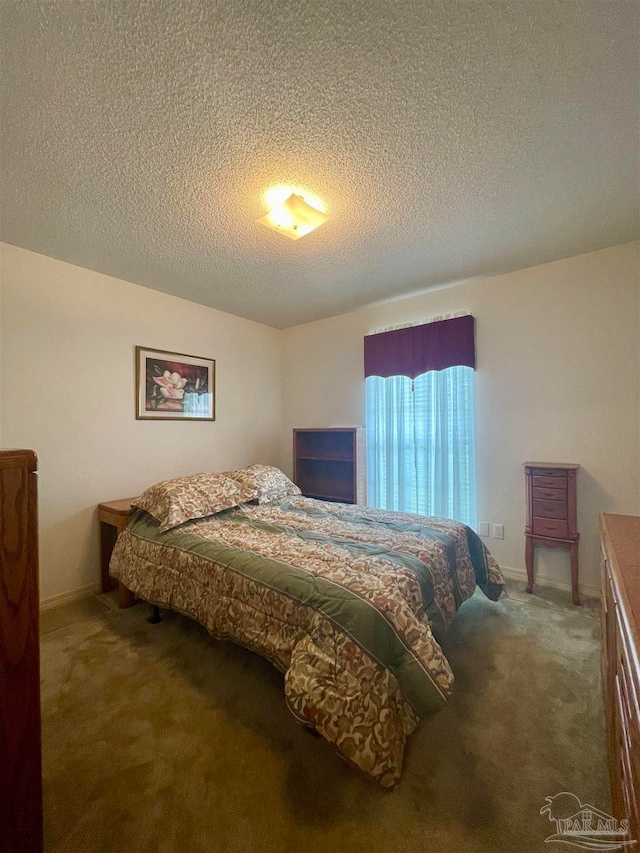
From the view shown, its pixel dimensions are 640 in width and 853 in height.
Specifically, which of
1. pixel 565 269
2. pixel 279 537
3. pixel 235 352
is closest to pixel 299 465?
pixel 235 352

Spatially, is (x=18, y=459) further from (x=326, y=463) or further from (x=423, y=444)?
(x=326, y=463)

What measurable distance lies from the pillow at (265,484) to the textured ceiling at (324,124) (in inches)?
70.9

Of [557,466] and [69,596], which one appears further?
[69,596]

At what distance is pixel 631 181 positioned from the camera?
1.67m

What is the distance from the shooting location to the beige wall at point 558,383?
227cm

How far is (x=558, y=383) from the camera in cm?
249

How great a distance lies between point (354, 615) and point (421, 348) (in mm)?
2499

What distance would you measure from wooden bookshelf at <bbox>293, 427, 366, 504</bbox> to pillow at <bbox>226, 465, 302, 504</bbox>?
711 millimetres

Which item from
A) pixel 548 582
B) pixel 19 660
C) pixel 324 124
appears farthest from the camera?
pixel 548 582

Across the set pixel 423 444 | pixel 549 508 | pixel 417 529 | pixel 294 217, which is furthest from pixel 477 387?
pixel 294 217

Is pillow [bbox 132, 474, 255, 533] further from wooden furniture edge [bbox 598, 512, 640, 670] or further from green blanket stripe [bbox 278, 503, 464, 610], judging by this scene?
wooden furniture edge [bbox 598, 512, 640, 670]

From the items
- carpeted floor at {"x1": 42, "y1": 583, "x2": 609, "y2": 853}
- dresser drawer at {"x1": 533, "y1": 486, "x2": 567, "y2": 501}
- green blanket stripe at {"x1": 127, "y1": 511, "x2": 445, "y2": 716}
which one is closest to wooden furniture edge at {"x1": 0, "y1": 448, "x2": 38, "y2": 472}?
green blanket stripe at {"x1": 127, "y1": 511, "x2": 445, "y2": 716}

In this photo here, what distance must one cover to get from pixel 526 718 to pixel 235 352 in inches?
143

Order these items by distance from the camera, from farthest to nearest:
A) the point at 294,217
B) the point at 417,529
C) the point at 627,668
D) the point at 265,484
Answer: the point at 265,484
the point at 417,529
the point at 294,217
the point at 627,668
